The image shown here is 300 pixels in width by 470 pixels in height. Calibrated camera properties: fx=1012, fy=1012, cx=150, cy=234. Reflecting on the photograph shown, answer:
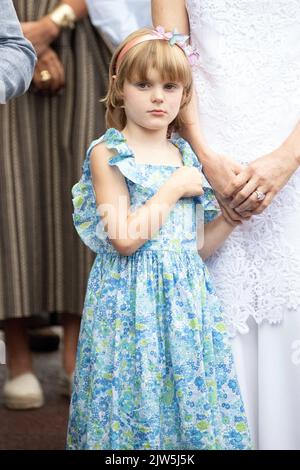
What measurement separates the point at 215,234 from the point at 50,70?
47.8 inches

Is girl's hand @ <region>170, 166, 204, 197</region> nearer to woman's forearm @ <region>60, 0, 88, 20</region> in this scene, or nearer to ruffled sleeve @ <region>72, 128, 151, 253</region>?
ruffled sleeve @ <region>72, 128, 151, 253</region>

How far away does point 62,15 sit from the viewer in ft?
10.8

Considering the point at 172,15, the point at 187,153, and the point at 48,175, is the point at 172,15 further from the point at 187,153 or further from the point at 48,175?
the point at 48,175

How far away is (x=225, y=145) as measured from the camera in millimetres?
2381

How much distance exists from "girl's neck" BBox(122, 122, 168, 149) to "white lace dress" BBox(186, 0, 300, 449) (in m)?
0.16

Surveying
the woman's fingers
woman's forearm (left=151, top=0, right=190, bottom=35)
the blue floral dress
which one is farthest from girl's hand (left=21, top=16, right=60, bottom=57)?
the woman's fingers

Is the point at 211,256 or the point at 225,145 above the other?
the point at 225,145

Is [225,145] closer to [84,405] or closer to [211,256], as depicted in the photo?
[211,256]

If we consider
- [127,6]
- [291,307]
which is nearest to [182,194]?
[291,307]

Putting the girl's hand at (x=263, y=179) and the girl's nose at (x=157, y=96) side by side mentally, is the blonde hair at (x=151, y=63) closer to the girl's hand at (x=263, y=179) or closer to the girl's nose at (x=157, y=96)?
the girl's nose at (x=157, y=96)

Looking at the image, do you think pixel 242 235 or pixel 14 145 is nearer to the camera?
pixel 242 235

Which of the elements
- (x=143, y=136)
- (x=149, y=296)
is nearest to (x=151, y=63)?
(x=143, y=136)

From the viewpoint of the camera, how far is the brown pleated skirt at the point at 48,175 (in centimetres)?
333

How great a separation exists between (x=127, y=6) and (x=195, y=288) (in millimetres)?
1312
